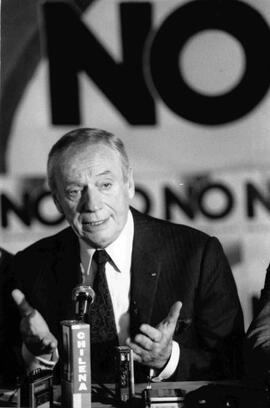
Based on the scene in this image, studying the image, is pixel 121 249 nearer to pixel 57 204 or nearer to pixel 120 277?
pixel 120 277

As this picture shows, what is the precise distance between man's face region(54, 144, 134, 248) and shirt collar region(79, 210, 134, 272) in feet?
0.08

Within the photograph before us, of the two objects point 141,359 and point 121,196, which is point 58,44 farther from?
point 141,359

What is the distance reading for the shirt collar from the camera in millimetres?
3047

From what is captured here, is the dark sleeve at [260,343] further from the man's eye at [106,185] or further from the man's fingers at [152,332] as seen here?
the man's eye at [106,185]

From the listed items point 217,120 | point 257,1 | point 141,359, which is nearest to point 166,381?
point 141,359

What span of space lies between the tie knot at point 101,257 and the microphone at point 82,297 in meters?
0.20

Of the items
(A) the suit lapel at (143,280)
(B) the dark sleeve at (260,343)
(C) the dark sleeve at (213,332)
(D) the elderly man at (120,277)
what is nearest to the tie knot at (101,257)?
(D) the elderly man at (120,277)

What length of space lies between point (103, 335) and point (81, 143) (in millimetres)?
963

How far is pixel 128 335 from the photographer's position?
9.78ft

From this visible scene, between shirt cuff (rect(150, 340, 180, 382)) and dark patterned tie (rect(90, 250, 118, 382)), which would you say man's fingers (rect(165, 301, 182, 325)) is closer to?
shirt cuff (rect(150, 340, 180, 382))

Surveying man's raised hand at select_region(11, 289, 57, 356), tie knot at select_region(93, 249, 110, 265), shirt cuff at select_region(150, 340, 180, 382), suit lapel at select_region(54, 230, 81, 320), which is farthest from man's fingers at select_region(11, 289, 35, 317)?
shirt cuff at select_region(150, 340, 180, 382)

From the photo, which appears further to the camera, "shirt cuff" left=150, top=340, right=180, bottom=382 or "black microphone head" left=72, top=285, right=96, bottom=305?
"shirt cuff" left=150, top=340, right=180, bottom=382

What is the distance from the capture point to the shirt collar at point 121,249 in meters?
3.05

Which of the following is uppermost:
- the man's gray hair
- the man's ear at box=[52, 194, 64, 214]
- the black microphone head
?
the man's gray hair
